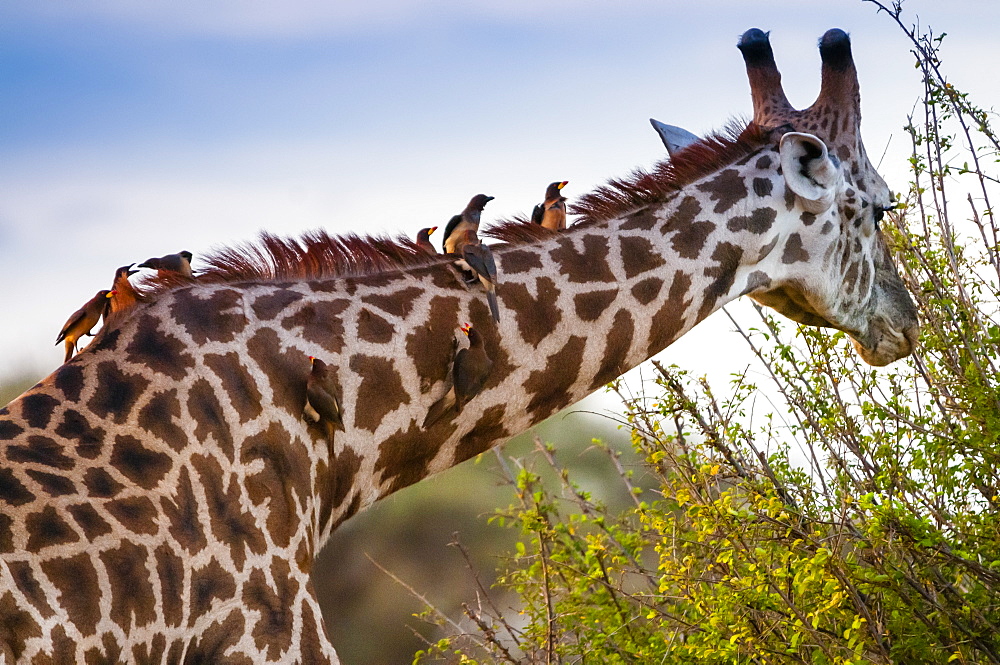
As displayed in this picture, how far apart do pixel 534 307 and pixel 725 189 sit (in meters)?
1.06

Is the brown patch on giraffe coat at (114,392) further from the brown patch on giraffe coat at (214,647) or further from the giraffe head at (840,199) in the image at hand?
the giraffe head at (840,199)

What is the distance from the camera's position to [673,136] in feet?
17.9

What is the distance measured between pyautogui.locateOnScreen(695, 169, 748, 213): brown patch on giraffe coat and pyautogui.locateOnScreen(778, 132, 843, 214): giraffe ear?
0.20m

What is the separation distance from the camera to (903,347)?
17.7 feet

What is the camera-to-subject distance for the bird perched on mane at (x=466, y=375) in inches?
156

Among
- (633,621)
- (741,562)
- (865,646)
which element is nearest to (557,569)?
(633,621)

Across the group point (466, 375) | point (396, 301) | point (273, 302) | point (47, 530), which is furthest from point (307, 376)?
point (47, 530)

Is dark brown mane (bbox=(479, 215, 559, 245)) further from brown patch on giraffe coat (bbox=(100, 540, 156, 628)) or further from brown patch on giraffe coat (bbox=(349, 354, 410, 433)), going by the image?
brown patch on giraffe coat (bbox=(100, 540, 156, 628))

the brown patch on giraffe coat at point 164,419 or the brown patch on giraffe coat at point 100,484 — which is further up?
the brown patch on giraffe coat at point 164,419

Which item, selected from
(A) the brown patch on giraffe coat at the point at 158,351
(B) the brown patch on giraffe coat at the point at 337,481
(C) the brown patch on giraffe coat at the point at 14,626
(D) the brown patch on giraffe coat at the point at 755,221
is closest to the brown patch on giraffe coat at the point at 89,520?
(C) the brown patch on giraffe coat at the point at 14,626

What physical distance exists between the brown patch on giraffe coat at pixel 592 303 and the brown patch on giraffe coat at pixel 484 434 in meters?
0.48

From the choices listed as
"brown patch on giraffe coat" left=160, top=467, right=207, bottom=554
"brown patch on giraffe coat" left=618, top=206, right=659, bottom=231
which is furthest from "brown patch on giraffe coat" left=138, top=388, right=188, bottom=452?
"brown patch on giraffe coat" left=618, top=206, right=659, bottom=231

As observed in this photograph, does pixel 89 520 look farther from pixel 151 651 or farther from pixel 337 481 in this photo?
pixel 337 481

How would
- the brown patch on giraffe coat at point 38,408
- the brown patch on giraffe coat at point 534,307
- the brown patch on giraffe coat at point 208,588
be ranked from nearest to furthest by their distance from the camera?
the brown patch on giraffe coat at point 208,588 < the brown patch on giraffe coat at point 38,408 < the brown patch on giraffe coat at point 534,307
